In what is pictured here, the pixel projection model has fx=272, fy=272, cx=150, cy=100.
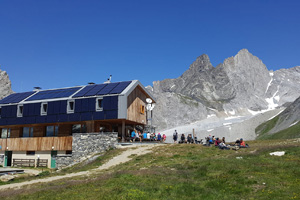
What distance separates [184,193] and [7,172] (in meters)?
21.5

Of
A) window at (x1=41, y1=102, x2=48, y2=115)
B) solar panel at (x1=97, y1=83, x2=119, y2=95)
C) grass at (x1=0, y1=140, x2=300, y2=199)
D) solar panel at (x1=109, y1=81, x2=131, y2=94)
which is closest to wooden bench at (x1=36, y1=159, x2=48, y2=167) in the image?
window at (x1=41, y1=102, x2=48, y2=115)

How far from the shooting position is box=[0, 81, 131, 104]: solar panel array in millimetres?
36750

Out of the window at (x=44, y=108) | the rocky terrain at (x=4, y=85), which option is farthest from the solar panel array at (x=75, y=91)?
the rocky terrain at (x=4, y=85)

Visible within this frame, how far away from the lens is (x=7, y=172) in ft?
89.2

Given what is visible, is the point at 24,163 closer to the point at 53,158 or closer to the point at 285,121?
the point at 53,158

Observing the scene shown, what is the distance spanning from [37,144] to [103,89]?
12360mm

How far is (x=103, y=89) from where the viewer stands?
3741cm

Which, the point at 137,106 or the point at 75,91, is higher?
the point at 75,91

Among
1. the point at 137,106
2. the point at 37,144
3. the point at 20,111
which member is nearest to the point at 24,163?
the point at 37,144

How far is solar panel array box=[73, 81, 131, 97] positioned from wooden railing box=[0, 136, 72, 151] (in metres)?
6.44

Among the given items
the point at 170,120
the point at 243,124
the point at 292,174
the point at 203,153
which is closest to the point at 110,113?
the point at 203,153

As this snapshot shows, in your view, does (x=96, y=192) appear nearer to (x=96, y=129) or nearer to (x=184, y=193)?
(x=184, y=193)

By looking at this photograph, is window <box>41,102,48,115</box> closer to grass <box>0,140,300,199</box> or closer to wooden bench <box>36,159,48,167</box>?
wooden bench <box>36,159,48,167</box>

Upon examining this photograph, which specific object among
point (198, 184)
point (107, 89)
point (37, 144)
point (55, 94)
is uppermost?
point (55, 94)
